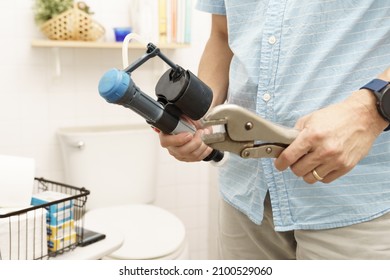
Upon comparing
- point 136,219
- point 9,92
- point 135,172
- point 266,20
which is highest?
point 266,20

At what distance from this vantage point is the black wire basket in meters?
0.94

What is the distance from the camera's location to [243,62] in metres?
0.82

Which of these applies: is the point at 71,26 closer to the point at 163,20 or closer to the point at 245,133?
the point at 163,20

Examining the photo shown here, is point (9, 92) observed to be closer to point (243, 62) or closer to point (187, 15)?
point (187, 15)

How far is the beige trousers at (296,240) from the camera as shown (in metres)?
0.71

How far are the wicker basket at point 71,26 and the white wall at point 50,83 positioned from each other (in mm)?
122

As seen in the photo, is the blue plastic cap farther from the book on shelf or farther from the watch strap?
the book on shelf

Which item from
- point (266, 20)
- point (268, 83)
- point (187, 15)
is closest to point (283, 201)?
point (268, 83)

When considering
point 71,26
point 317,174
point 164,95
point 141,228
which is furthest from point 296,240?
point 71,26

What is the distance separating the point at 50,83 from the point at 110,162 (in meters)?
0.42

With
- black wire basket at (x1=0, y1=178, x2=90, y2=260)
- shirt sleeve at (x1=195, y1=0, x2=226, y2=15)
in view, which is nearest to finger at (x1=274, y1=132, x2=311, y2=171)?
shirt sleeve at (x1=195, y1=0, x2=226, y2=15)

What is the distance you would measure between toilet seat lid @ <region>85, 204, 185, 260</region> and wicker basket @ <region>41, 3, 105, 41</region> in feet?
2.27

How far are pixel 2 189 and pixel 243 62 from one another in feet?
1.86

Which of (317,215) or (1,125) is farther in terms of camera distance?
(1,125)
